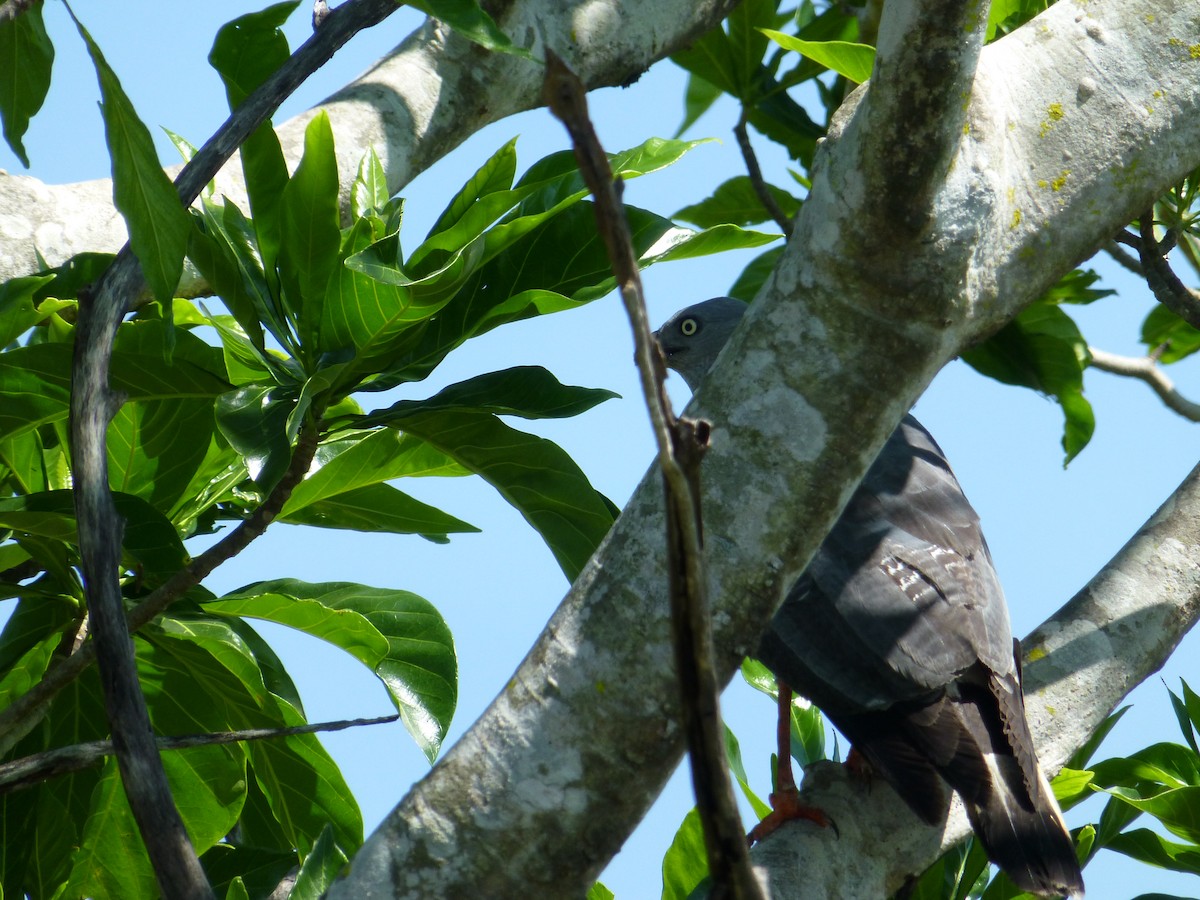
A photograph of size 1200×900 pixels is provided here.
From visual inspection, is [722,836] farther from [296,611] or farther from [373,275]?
[296,611]

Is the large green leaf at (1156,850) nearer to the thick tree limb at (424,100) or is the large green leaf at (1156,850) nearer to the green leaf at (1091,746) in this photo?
the green leaf at (1091,746)

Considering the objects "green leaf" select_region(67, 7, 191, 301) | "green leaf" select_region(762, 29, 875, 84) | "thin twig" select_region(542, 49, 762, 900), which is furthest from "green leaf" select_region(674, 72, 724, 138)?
"thin twig" select_region(542, 49, 762, 900)

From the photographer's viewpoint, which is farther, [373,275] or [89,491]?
[373,275]

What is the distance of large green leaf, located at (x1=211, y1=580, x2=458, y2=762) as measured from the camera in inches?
104

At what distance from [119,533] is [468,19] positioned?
3.52 feet

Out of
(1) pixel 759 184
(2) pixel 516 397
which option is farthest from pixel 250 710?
(1) pixel 759 184

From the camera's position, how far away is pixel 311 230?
265cm

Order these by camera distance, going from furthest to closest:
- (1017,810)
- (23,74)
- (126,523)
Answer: (23,74) → (1017,810) → (126,523)

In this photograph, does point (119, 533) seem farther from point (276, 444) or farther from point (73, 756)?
point (276, 444)

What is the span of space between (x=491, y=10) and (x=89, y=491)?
230 cm

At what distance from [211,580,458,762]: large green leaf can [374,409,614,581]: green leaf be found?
1.24ft

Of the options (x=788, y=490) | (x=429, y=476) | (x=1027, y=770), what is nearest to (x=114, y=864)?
(x=429, y=476)

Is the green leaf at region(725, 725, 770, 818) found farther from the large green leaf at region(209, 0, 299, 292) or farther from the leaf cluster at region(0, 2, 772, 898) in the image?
the large green leaf at region(209, 0, 299, 292)

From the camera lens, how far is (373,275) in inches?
91.7
